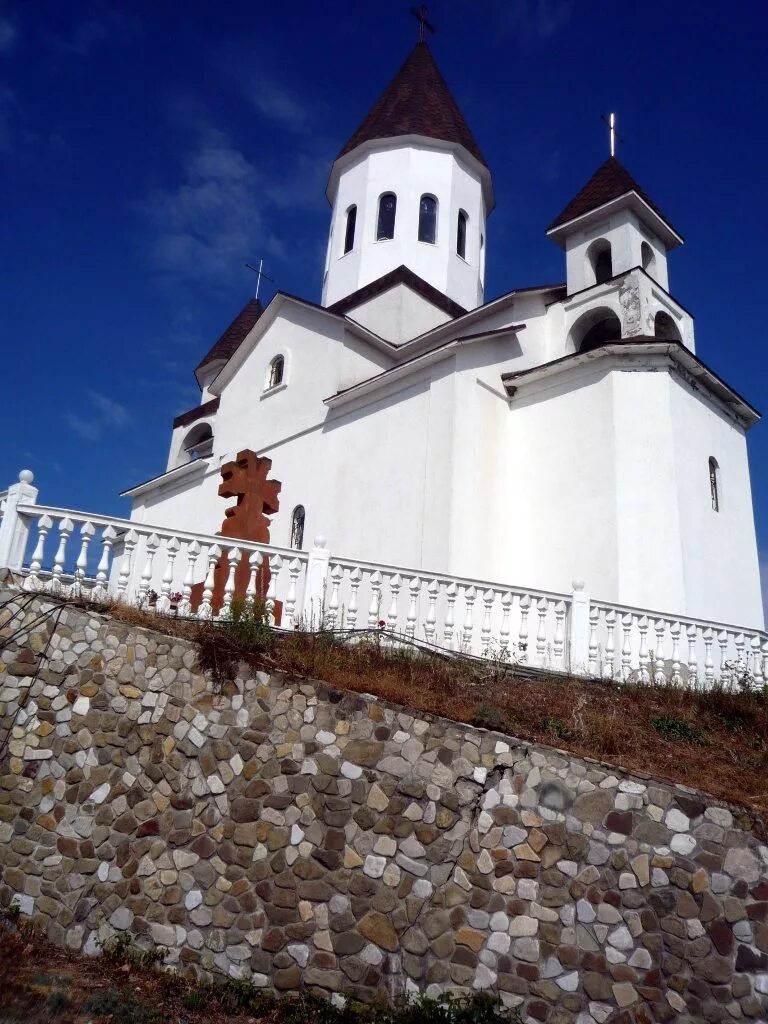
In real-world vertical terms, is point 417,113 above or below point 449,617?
above

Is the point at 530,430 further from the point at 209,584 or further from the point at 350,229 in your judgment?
the point at 350,229

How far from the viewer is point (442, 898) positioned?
5648 mm

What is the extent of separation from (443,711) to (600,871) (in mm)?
1645

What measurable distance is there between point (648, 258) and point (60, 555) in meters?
12.8

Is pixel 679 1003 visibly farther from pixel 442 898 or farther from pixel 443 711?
pixel 443 711

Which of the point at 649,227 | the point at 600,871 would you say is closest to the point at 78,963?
the point at 600,871

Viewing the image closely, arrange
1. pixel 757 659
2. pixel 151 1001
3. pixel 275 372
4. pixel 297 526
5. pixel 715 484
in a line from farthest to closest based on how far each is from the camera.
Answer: pixel 275 372 → pixel 297 526 → pixel 715 484 → pixel 757 659 → pixel 151 1001

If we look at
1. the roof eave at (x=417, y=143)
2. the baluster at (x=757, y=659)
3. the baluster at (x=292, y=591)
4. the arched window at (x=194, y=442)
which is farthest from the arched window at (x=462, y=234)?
the baluster at (x=292, y=591)

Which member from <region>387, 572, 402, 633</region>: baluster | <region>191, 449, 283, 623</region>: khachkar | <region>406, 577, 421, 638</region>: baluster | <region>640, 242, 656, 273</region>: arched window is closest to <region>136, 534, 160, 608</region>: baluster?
<region>191, 449, 283, 623</region>: khachkar

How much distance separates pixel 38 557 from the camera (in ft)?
26.0

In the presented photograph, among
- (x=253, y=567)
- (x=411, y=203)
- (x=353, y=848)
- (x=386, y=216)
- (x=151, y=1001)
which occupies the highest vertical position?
(x=411, y=203)

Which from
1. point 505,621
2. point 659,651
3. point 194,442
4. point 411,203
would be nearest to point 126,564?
point 505,621

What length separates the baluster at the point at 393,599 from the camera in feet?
28.4

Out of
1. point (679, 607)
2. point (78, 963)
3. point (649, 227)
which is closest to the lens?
point (78, 963)
